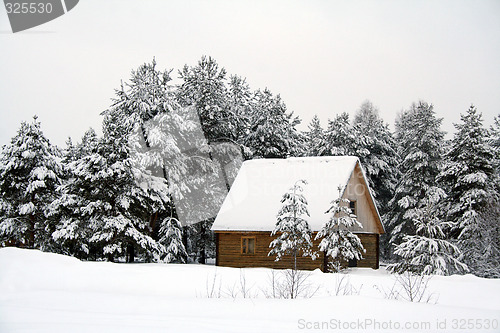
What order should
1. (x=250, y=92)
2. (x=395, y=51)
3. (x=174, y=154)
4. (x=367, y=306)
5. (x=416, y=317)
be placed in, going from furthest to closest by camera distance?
(x=250, y=92)
(x=174, y=154)
(x=395, y=51)
(x=367, y=306)
(x=416, y=317)

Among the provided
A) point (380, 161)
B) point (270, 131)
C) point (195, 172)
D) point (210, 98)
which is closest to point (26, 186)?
point (195, 172)

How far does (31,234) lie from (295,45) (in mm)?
22489

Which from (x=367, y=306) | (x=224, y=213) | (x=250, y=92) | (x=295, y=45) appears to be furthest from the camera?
(x=250, y=92)

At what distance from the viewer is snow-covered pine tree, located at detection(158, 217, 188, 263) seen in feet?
92.8

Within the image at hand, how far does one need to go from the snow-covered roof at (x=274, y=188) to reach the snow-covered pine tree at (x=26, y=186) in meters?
12.8

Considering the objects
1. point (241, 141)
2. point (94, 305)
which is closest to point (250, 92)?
point (241, 141)

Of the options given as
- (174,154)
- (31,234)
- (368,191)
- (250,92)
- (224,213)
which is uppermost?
(250,92)

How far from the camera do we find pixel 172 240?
2878cm

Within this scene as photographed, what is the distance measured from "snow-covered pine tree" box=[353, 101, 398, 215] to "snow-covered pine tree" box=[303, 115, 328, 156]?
11.1 feet

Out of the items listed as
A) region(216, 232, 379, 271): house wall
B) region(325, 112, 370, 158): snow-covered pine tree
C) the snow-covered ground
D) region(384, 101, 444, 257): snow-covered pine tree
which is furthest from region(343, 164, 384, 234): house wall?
the snow-covered ground

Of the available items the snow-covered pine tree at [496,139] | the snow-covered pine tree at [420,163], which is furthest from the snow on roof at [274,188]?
the snow-covered pine tree at [496,139]

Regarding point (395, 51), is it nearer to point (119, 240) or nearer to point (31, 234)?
point (119, 240)

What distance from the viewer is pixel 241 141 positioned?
37.8 metres

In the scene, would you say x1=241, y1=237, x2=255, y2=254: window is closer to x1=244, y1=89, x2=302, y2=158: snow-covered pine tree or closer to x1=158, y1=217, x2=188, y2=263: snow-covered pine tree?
→ x1=158, y1=217, x2=188, y2=263: snow-covered pine tree
